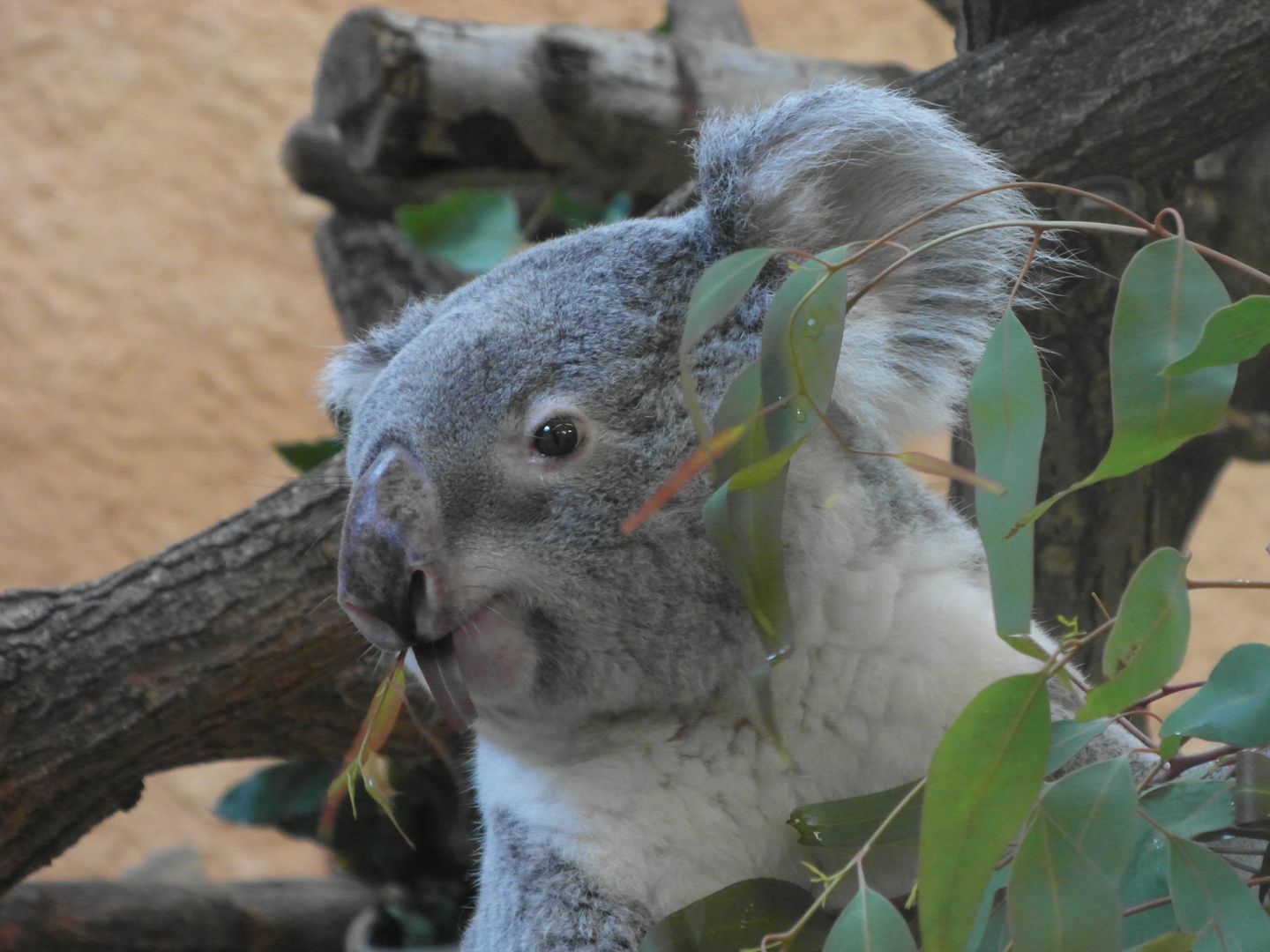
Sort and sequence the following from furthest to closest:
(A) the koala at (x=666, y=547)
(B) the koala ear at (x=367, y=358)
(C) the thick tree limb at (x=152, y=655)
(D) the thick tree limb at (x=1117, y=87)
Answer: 1. (C) the thick tree limb at (x=152, y=655)
2. (D) the thick tree limb at (x=1117, y=87)
3. (B) the koala ear at (x=367, y=358)
4. (A) the koala at (x=666, y=547)

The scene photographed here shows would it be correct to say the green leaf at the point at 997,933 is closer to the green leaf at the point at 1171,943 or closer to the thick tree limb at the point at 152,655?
the green leaf at the point at 1171,943

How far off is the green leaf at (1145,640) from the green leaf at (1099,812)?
0.18ft

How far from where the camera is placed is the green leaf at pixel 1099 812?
0.86m

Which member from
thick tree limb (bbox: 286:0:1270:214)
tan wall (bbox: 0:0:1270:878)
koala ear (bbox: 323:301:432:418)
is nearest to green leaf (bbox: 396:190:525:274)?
thick tree limb (bbox: 286:0:1270:214)

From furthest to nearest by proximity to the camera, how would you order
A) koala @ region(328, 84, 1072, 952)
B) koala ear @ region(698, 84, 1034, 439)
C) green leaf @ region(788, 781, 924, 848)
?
koala ear @ region(698, 84, 1034, 439), koala @ region(328, 84, 1072, 952), green leaf @ region(788, 781, 924, 848)

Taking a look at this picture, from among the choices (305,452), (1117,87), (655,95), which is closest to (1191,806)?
(1117,87)

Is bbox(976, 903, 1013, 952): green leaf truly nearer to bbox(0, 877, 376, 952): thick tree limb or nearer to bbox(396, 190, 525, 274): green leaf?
bbox(396, 190, 525, 274): green leaf

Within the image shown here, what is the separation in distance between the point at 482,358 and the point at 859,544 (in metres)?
0.47

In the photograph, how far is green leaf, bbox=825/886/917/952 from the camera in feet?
2.99

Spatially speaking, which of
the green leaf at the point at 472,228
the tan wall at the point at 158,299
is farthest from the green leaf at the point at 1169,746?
the tan wall at the point at 158,299

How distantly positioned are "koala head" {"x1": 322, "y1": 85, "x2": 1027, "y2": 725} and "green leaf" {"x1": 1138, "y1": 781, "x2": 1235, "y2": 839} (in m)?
0.43

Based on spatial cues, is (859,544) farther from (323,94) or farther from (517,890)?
(323,94)

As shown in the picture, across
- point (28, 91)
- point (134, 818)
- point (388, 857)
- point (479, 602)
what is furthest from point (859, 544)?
point (28, 91)

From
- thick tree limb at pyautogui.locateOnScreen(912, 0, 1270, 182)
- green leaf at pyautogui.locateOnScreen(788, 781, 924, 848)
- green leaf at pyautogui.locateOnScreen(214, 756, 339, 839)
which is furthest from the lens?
green leaf at pyautogui.locateOnScreen(214, 756, 339, 839)
